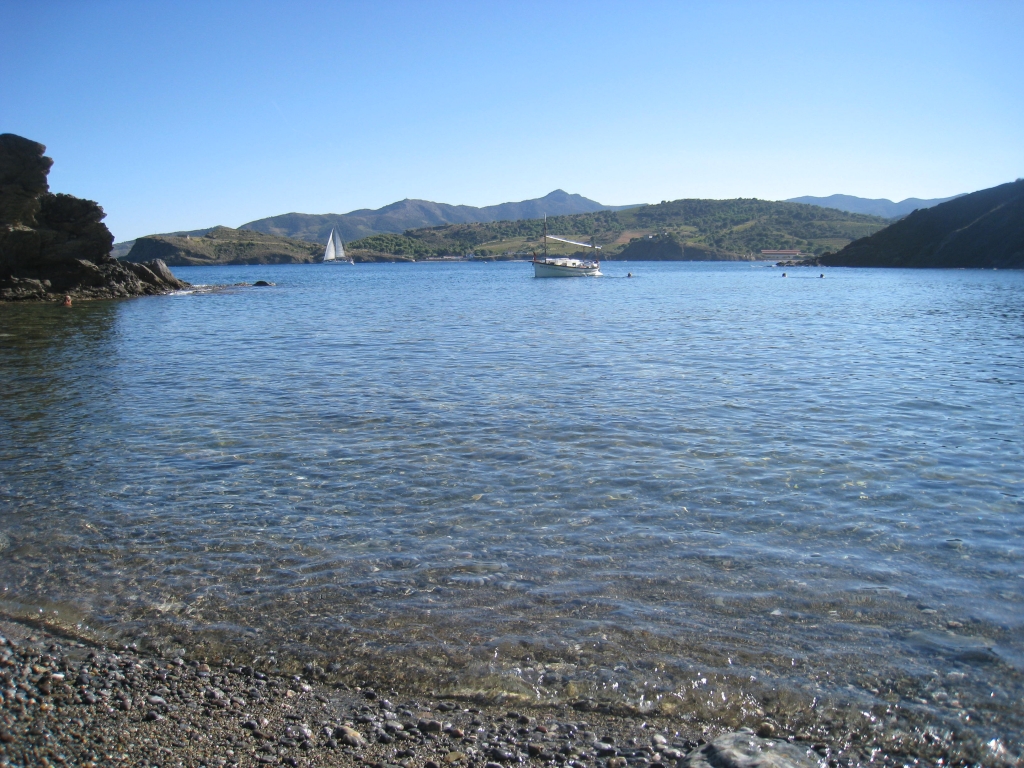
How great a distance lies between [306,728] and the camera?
5145 mm

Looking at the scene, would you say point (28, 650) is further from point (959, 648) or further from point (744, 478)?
point (744, 478)

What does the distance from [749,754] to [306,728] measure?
10.3ft

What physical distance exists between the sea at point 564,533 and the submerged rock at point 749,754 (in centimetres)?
45

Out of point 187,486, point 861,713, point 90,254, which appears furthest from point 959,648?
point 90,254

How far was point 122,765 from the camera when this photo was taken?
4625mm

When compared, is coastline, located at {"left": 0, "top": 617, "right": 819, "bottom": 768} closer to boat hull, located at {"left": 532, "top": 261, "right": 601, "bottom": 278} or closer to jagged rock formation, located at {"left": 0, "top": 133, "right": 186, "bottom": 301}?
jagged rock formation, located at {"left": 0, "top": 133, "right": 186, "bottom": 301}

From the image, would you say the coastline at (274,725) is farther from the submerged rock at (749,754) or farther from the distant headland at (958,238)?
the distant headland at (958,238)

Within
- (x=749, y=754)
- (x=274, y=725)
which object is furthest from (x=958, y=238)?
(x=274, y=725)

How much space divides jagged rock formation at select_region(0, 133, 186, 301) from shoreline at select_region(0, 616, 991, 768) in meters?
51.1

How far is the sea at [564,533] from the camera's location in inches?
240

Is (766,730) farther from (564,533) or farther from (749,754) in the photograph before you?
(564,533)

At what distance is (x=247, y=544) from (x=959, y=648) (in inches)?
308

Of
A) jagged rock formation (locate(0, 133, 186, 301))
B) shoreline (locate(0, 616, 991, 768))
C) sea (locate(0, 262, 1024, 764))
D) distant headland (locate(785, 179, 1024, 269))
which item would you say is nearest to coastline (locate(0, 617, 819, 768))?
shoreline (locate(0, 616, 991, 768))

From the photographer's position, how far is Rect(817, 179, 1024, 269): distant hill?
109 meters
